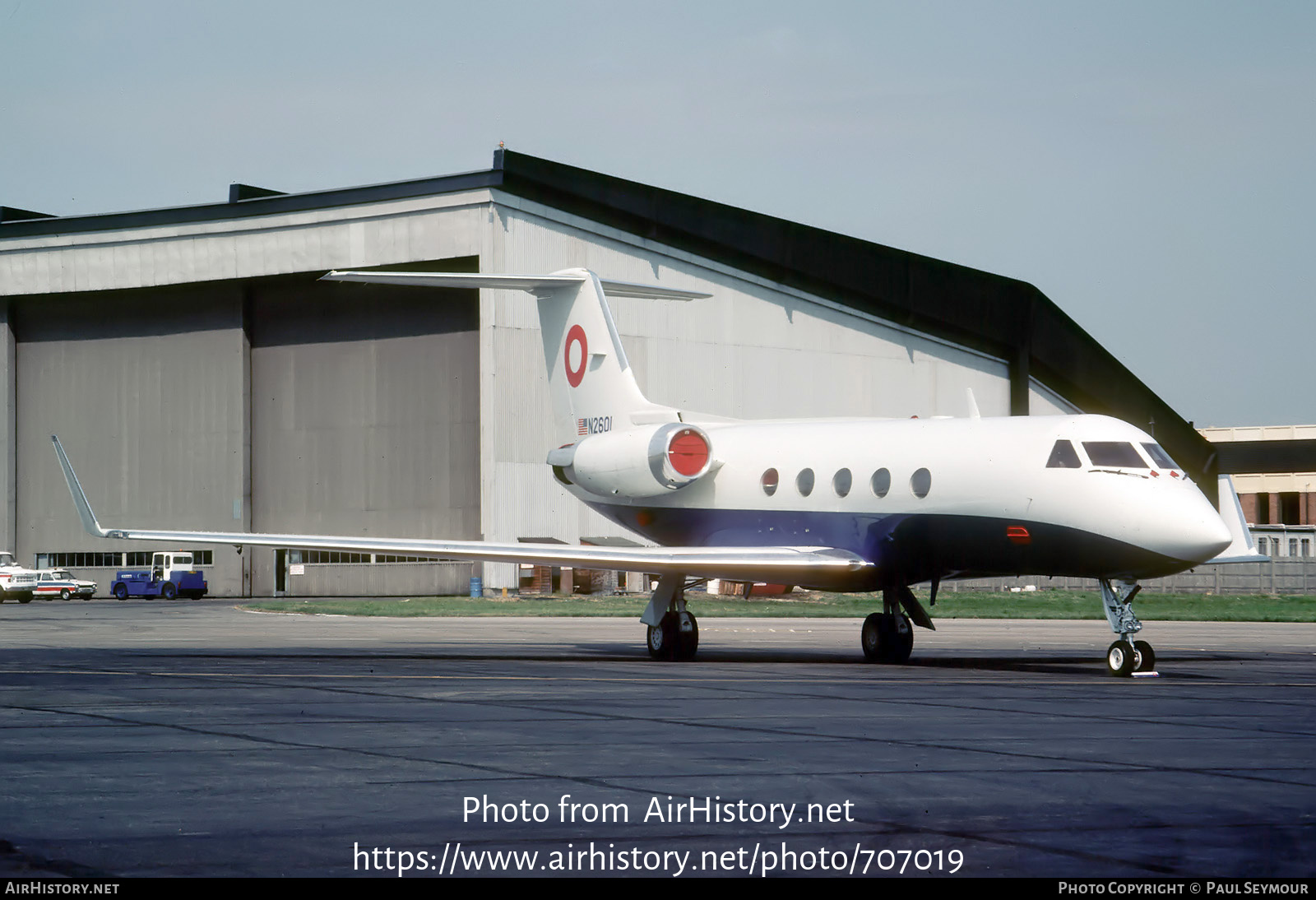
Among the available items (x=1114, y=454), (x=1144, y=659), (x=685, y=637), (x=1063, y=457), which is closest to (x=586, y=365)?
(x=685, y=637)

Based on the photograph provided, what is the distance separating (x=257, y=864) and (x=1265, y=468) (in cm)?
9151

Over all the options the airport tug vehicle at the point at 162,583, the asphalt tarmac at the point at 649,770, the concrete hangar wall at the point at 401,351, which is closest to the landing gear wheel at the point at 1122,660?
the asphalt tarmac at the point at 649,770

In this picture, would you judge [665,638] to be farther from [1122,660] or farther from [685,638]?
[1122,660]

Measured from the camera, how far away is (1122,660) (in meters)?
17.0

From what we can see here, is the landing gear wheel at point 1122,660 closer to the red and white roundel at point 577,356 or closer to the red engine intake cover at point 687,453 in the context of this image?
the red engine intake cover at point 687,453

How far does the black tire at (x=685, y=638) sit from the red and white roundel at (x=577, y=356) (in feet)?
19.9

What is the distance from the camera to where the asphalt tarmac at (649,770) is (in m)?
6.24

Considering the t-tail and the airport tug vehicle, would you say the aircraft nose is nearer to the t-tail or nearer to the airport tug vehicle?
the t-tail

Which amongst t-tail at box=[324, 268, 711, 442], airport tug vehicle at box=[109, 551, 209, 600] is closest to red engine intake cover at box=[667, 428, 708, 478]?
t-tail at box=[324, 268, 711, 442]

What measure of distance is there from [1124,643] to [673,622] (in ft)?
21.1

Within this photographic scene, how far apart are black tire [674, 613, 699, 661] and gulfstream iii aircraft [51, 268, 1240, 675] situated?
3 centimetres

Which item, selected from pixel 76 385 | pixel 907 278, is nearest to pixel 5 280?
pixel 76 385

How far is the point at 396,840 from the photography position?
647 cm

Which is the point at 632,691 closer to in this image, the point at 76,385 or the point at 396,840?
the point at 396,840
